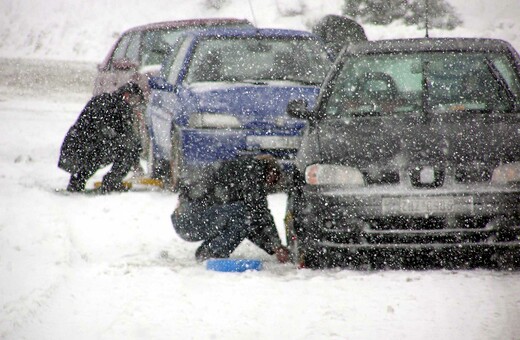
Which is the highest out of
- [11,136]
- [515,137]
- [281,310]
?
[515,137]

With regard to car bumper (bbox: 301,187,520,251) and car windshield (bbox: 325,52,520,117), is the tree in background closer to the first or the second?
car windshield (bbox: 325,52,520,117)

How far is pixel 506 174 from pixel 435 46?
1600 mm

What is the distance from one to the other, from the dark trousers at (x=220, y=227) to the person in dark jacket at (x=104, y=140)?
3573mm

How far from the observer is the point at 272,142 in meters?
9.87

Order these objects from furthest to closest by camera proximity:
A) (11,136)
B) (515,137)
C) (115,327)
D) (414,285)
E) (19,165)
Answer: (11,136) → (19,165) → (515,137) → (414,285) → (115,327)

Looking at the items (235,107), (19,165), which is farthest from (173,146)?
(19,165)

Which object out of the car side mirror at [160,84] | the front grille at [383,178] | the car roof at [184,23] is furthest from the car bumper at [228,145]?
the car roof at [184,23]

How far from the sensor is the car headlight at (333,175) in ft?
21.7

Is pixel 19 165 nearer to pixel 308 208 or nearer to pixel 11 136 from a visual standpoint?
pixel 11 136

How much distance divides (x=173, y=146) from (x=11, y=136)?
6.51 meters

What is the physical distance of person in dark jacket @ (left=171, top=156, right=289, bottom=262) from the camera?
728 centimetres

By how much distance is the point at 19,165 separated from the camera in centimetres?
1300

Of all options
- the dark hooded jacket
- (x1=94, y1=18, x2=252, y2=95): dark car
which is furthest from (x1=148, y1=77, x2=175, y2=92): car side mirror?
the dark hooded jacket

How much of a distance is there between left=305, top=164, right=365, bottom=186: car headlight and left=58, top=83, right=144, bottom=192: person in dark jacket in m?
4.35
